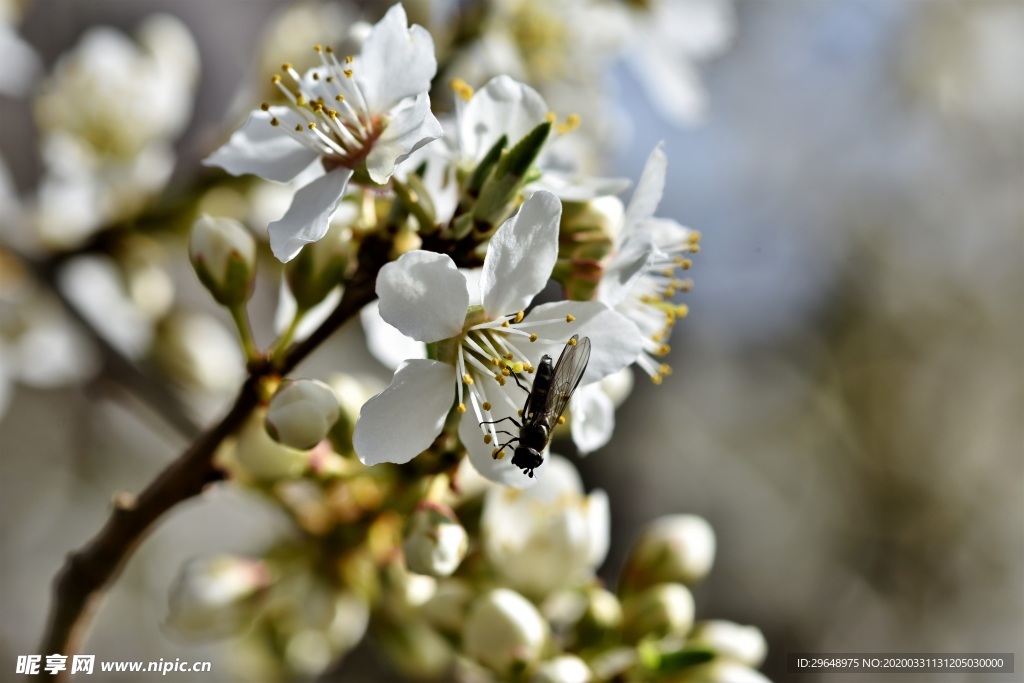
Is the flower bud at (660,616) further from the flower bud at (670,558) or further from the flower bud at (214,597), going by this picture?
the flower bud at (214,597)

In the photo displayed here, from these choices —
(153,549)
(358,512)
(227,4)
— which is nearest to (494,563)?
(358,512)

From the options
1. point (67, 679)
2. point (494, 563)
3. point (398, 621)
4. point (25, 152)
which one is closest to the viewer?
point (67, 679)

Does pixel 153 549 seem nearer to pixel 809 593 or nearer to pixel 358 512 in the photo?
pixel 358 512

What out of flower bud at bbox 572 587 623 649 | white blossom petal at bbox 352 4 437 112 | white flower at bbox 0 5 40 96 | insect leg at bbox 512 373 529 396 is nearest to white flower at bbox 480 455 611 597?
Answer: flower bud at bbox 572 587 623 649

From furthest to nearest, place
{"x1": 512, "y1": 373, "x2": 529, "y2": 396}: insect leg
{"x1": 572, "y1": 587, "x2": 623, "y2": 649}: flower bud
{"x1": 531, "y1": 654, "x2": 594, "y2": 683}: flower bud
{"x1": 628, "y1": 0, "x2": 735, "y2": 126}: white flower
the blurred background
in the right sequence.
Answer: the blurred background < {"x1": 628, "y1": 0, "x2": 735, "y2": 126}: white flower < {"x1": 572, "y1": 587, "x2": 623, "y2": 649}: flower bud < {"x1": 531, "y1": 654, "x2": 594, "y2": 683}: flower bud < {"x1": 512, "y1": 373, "x2": 529, "y2": 396}: insect leg

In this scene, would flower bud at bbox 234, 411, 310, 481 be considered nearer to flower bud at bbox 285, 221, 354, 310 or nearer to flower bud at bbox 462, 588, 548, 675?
flower bud at bbox 285, 221, 354, 310

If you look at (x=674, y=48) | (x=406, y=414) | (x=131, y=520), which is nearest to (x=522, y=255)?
(x=406, y=414)
